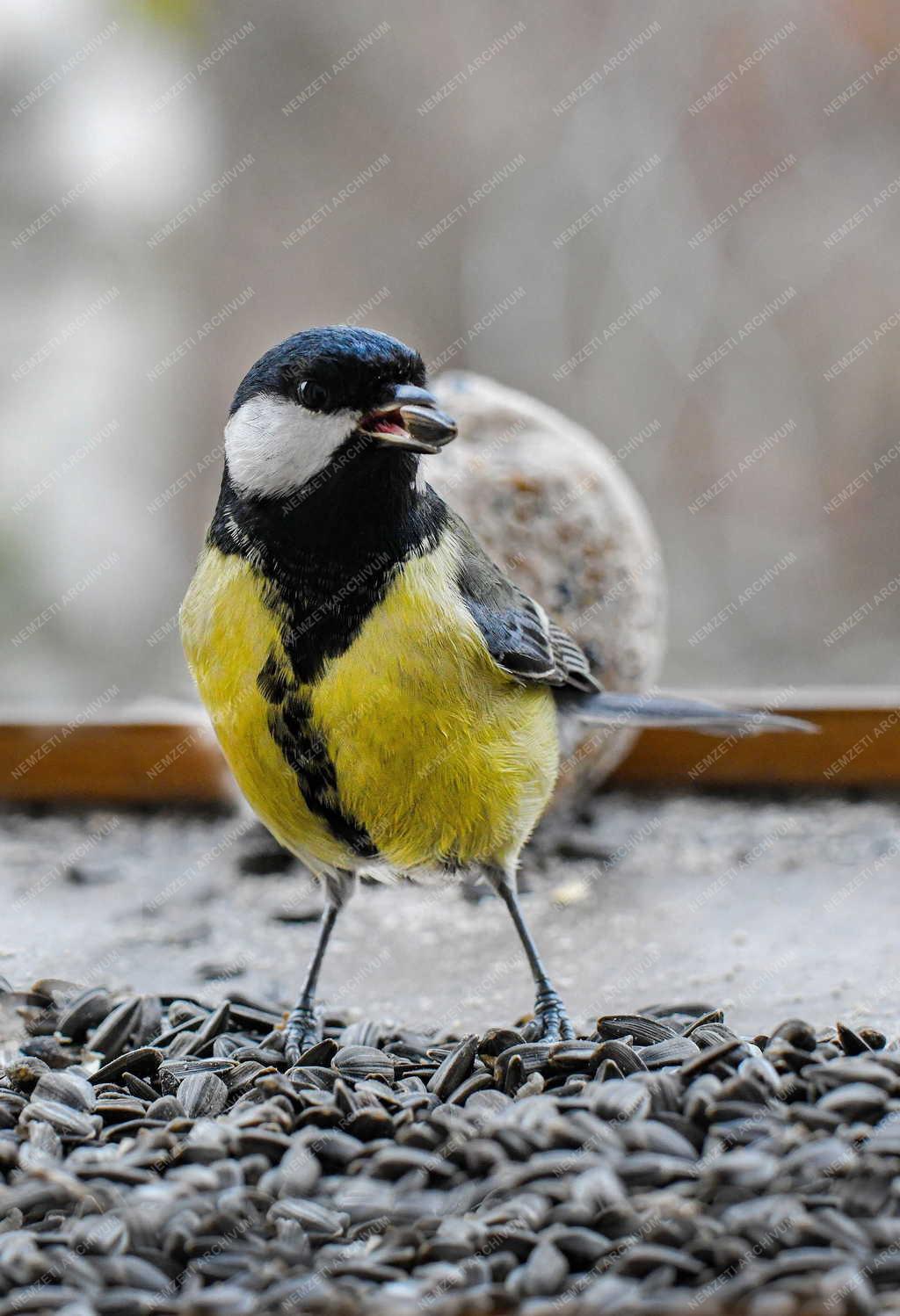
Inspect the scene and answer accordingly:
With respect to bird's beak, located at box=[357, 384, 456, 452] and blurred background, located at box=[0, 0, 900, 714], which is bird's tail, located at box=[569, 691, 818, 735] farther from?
blurred background, located at box=[0, 0, 900, 714]

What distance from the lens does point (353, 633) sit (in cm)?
176

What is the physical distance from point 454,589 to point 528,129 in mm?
3175

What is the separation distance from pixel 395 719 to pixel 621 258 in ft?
10.5

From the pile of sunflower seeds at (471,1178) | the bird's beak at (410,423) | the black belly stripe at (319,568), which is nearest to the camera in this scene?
the pile of sunflower seeds at (471,1178)

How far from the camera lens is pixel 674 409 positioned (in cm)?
469

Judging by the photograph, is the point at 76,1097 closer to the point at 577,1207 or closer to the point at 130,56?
the point at 577,1207

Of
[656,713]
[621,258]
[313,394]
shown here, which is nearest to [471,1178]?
[313,394]

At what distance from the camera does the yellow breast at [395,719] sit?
69.7 inches

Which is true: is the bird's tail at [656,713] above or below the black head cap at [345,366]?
below

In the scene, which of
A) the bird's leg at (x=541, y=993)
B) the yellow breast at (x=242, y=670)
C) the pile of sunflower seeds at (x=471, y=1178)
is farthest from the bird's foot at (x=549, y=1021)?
the yellow breast at (x=242, y=670)

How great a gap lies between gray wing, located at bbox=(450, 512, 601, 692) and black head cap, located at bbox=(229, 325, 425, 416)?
1.16ft

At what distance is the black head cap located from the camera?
1668mm

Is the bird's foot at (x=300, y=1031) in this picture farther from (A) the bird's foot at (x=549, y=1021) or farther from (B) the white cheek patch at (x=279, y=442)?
(B) the white cheek patch at (x=279, y=442)

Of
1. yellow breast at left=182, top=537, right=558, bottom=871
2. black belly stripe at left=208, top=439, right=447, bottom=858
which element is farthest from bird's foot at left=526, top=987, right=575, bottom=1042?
black belly stripe at left=208, top=439, right=447, bottom=858
